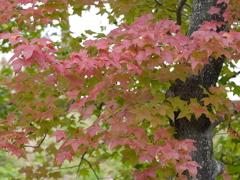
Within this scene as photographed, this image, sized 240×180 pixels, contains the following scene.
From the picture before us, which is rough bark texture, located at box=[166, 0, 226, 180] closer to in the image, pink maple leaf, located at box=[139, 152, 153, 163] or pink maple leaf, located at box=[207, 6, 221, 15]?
pink maple leaf, located at box=[207, 6, 221, 15]

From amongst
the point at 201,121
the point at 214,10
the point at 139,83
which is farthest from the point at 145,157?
the point at 214,10

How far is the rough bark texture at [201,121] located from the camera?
252 centimetres

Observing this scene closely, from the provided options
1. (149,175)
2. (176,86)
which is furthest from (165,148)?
(176,86)

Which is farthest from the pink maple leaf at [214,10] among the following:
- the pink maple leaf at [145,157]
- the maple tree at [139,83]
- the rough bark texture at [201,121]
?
the pink maple leaf at [145,157]

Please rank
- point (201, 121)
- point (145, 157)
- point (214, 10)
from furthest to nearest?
1. point (201, 121)
2. point (214, 10)
3. point (145, 157)

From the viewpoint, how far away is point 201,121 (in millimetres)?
2533

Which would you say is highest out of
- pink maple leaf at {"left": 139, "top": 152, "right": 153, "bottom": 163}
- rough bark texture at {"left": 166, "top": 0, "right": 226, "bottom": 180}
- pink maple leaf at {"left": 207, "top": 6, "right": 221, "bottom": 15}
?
pink maple leaf at {"left": 207, "top": 6, "right": 221, "bottom": 15}

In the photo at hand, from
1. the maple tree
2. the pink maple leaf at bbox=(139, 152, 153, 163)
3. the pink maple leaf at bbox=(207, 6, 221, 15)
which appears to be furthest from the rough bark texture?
the pink maple leaf at bbox=(139, 152, 153, 163)

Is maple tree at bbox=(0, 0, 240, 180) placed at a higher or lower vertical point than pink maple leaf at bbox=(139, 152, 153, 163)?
higher

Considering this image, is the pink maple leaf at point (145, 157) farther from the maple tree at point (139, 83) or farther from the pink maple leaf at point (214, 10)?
the pink maple leaf at point (214, 10)

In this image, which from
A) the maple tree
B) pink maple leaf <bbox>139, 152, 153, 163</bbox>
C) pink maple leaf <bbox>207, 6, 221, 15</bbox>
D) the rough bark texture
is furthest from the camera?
the rough bark texture

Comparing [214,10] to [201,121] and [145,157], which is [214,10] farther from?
[145,157]

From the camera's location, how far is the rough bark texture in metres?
2.52

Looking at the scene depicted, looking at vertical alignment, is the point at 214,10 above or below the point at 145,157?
above
